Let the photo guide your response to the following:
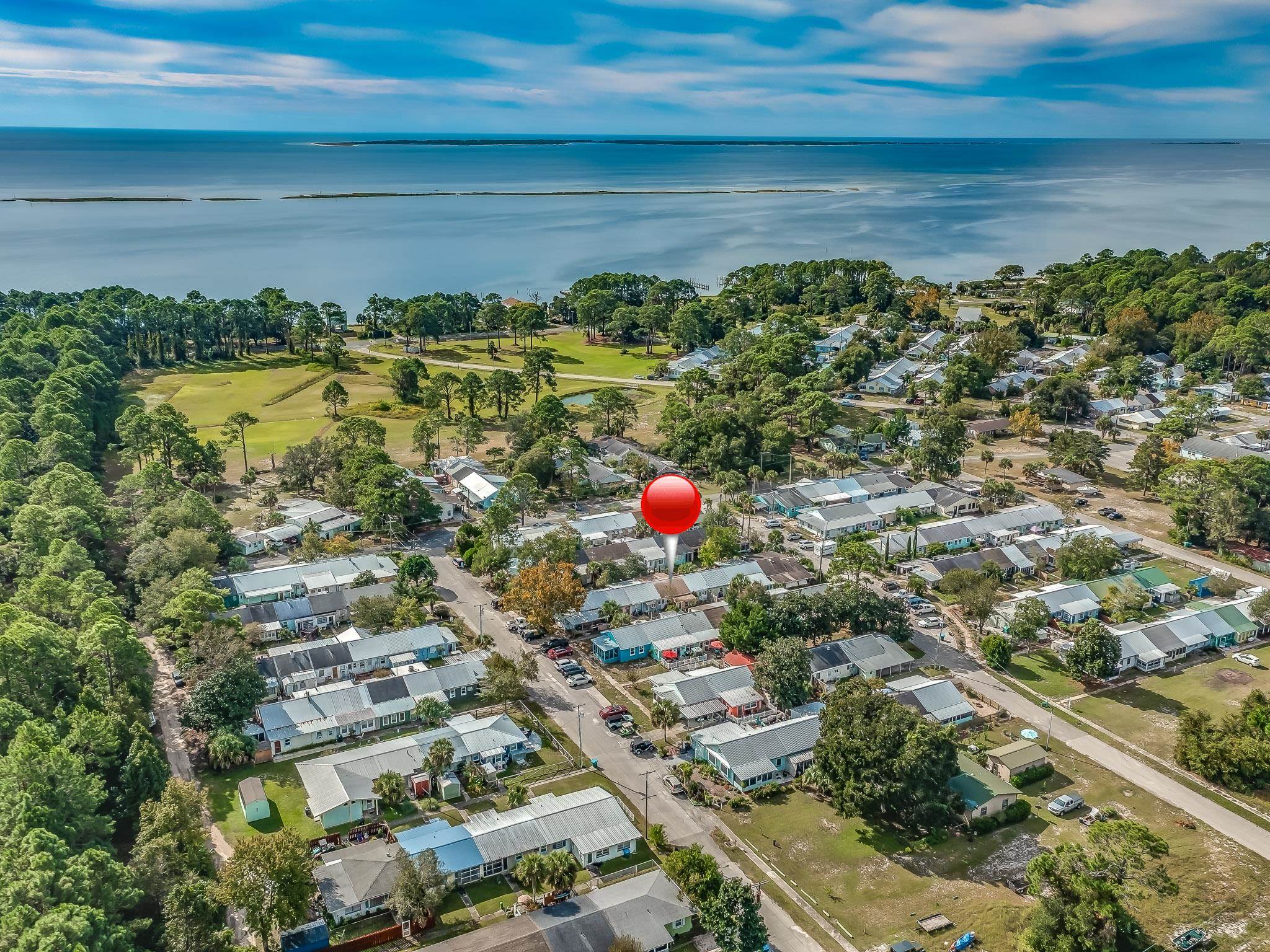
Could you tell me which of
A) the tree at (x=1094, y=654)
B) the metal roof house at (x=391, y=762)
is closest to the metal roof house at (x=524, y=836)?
the metal roof house at (x=391, y=762)

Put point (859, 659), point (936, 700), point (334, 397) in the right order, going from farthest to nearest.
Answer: point (334, 397) < point (859, 659) < point (936, 700)

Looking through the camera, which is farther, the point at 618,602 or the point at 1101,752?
the point at 618,602

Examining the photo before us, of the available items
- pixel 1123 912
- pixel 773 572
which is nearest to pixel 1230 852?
pixel 1123 912

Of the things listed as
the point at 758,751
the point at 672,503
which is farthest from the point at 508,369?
the point at 758,751

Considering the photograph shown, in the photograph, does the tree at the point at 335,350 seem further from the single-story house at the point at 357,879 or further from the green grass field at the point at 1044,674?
the green grass field at the point at 1044,674

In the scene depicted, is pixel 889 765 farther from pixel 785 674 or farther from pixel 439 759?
pixel 439 759

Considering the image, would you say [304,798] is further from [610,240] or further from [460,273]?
[610,240]
